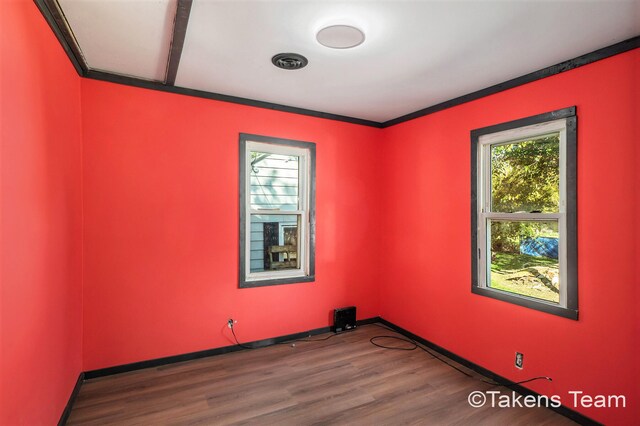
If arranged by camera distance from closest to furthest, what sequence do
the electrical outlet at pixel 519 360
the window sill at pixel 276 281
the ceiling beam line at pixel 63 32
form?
1. the ceiling beam line at pixel 63 32
2. the electrical outlet at pixel 519 360
3. the window sill at pixel 276 281

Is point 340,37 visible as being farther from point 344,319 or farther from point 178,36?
point 344,319

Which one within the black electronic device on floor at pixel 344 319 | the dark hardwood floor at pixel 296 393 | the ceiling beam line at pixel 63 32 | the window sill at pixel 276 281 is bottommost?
the dark hardwood floor at pixel 296 393

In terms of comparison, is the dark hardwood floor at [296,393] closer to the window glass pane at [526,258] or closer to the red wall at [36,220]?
the red wall at [36,220]

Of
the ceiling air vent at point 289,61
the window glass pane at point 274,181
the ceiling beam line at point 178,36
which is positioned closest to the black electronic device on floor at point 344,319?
the window glass pane at point 274,181

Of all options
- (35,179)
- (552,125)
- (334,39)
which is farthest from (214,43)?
(552,125)

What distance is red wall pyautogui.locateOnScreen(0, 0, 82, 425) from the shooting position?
145 cm

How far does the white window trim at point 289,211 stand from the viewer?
3.53 m

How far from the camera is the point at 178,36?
2.16 metres

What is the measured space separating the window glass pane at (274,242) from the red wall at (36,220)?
5.40 feet

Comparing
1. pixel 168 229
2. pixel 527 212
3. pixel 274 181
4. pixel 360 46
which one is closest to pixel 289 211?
pixel 274 181

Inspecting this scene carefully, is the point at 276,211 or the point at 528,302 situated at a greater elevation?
the point at 276,211

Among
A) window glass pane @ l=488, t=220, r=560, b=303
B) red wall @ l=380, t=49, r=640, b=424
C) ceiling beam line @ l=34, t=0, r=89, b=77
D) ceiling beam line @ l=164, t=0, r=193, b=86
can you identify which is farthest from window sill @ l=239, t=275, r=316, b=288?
ceiling beam line @ l=34, t=0, r=89, b=77

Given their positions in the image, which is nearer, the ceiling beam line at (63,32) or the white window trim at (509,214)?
the ceiling beam line at (63,32)

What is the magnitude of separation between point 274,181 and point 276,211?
0.35 metres
